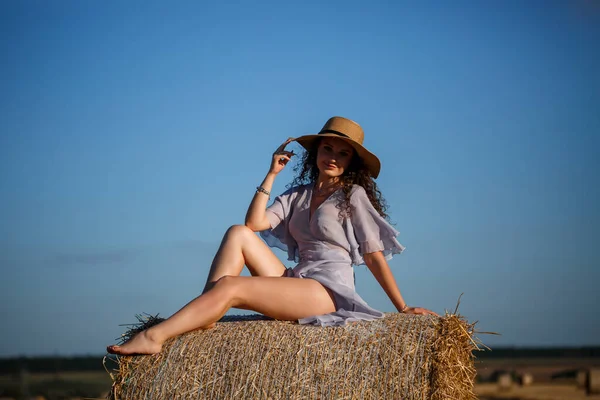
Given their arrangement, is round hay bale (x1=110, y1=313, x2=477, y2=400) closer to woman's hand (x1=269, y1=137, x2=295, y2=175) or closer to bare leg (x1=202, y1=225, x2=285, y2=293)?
bare leg (x1=202, y1=225, x2=285, y2=293)

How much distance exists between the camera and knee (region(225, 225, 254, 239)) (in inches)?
184

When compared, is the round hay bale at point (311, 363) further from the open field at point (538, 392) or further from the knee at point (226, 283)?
the open field at point (538, 392)

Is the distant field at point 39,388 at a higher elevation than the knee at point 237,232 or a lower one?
lower

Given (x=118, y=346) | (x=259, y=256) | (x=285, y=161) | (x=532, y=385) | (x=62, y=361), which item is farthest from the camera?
(x=62, y=361)

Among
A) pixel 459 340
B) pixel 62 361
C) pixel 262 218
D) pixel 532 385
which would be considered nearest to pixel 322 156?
pixel 262 218

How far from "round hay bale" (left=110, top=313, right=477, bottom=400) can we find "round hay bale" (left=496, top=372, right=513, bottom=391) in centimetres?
1118

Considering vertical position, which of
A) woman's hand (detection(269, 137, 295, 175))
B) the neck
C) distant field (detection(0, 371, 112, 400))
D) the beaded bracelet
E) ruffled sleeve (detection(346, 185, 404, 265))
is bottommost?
distant field (detection(0, 371, 112, 400))

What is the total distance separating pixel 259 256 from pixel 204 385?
3.14 ft

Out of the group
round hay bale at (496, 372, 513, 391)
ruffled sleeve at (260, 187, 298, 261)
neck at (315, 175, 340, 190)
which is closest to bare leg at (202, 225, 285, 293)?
ruffled sleeve at (260, 187, 298, 261)

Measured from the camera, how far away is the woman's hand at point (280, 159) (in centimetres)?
501

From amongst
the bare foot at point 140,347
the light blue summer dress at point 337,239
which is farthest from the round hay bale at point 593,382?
the bare foot at point 140,347

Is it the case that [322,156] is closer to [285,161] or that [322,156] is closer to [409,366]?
[285,161]

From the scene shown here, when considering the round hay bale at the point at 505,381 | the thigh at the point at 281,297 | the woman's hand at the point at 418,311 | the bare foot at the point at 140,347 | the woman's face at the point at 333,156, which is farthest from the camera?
the round hay bale at the point at 505,381

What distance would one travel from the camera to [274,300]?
4402 mm
